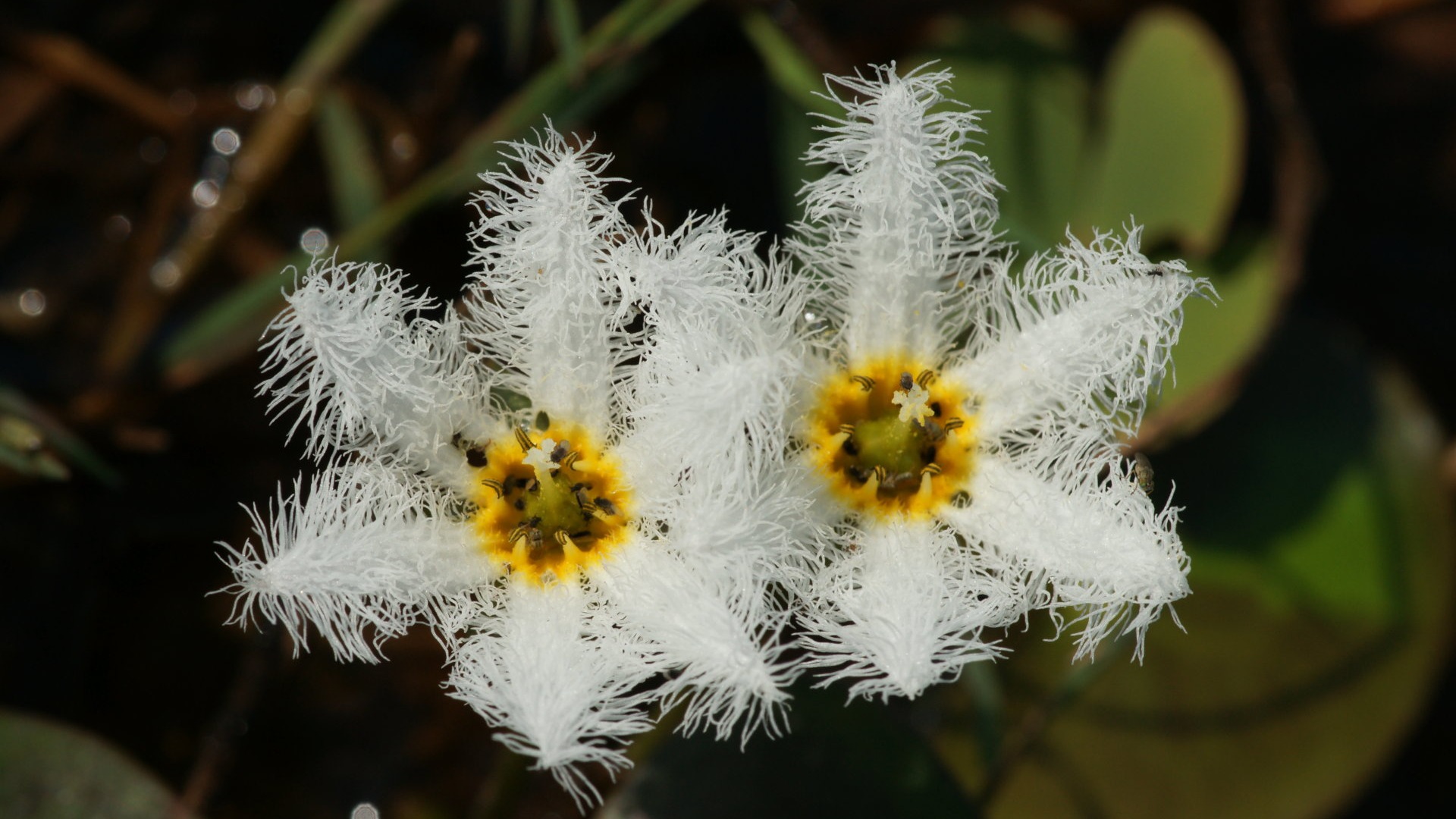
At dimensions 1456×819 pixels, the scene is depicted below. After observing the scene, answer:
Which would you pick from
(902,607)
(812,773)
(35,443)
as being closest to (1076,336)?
(902,607)

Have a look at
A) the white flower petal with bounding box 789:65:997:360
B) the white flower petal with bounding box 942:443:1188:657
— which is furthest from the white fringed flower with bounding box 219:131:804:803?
the white flower petal with bounding box 942:443:1188:657

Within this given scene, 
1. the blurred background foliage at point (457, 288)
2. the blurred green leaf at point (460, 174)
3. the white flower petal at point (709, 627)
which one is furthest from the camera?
the blurred background foliage at point (457, 288)

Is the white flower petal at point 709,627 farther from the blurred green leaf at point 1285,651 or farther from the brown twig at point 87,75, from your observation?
the brown twig at point 87,75

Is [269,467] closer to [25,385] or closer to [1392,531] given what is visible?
[25,385]

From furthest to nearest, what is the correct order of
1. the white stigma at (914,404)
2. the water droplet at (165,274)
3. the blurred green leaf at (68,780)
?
the water droplet at (165,274) → the blurred green leaf at (68,780) → the white stigma at (914,404)

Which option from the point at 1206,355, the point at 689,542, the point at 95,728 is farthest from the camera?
the point at 95,728

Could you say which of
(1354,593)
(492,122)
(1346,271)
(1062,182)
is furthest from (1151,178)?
(492,122)

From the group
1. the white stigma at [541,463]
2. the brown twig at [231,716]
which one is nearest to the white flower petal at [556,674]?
the white stigma at [541,463]

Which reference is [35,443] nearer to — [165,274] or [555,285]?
[165,274]
